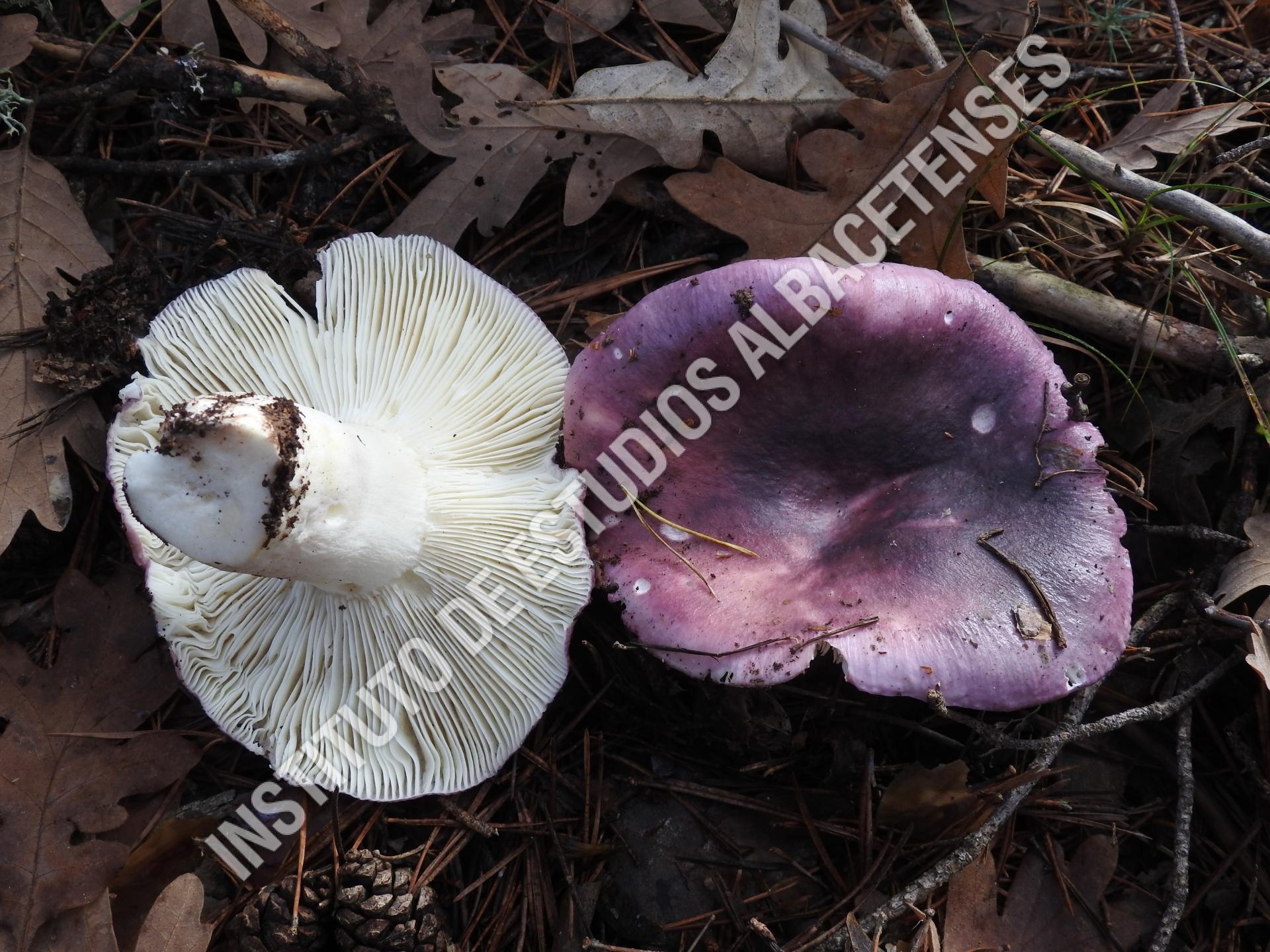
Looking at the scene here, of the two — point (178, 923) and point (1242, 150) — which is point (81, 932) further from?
point (1242, 150)

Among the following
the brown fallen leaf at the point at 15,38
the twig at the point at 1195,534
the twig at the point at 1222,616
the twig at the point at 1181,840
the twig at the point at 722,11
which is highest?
the brown fallen leaf at the point at 15,38

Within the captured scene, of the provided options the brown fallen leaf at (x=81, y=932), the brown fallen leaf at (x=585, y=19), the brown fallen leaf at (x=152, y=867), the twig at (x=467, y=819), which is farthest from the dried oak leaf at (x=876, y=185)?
the brown fallen leaf at (x=81, y=932)

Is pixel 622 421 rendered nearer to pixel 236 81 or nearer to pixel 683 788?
pixel 683 788

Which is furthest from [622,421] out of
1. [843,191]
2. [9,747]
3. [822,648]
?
Result: [9,747]

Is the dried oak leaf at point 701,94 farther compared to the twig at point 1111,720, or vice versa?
the dried oak leaf at point 701,94

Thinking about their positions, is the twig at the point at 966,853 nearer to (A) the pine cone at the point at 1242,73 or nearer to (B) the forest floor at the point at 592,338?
(B) the forest floor at the point at 592,338
